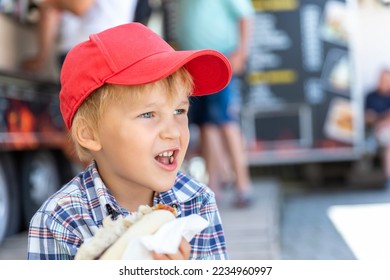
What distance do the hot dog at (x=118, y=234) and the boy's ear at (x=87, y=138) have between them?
0.24 metres

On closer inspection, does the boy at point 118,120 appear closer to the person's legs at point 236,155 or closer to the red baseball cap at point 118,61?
the red baseball cap at point 118,61

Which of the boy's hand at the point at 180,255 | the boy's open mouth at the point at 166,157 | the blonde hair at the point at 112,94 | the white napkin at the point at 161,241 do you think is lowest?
the boy's hand at the point at 180,255

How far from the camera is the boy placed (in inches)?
51.7

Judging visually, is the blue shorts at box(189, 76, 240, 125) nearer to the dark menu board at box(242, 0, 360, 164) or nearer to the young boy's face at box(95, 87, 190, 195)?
the dark menu board at box(242, 0, 360, 164)

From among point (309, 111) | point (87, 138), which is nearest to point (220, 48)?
point (87, 138)

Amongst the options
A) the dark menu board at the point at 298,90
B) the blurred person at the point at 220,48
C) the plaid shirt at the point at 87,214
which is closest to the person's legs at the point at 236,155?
the blurred person at the point at 220,48

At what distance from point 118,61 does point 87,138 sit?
0.63 ft

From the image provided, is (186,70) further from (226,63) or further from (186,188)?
(186,188)

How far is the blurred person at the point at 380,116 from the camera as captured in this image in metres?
5.80

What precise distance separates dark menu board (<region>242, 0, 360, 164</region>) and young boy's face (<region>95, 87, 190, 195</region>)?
172 inches

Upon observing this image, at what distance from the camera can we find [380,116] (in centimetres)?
580

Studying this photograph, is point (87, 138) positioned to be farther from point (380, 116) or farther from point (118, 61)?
Answer: point (380, 116)

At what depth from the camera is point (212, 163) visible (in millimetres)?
4055

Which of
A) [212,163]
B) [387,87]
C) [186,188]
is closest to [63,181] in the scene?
[212,163]
